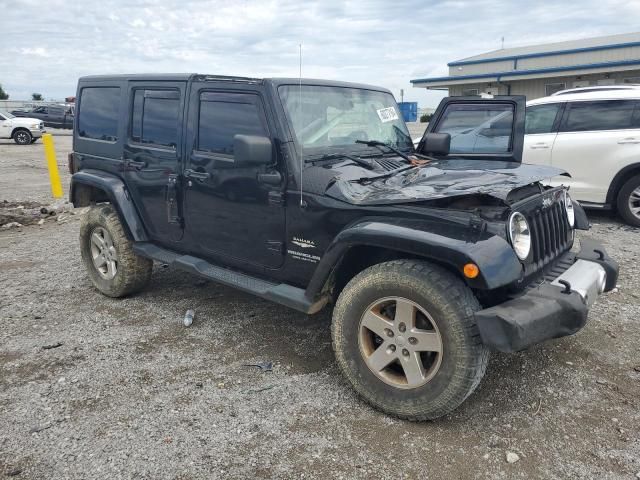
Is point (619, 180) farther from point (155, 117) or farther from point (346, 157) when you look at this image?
point (155, 117)

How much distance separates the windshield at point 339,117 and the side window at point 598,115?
13.1 ft

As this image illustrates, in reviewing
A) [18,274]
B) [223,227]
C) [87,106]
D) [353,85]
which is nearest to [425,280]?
[223,227]

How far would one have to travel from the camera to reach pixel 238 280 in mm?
3703

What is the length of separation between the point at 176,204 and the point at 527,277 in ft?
8.66

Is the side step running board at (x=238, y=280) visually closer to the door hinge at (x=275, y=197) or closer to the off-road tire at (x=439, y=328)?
the off-road tire at (x=439, y=328)

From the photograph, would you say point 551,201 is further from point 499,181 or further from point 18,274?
point 18,274

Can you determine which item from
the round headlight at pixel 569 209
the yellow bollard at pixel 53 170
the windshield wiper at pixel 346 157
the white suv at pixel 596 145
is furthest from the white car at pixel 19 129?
the round headlight at pixel 569 209

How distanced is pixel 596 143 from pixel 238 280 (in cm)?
562

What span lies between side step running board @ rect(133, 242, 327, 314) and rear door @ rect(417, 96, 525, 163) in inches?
74.8

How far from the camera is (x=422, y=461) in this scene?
2.57 m

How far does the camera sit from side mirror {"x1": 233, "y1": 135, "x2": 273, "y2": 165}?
122 inches

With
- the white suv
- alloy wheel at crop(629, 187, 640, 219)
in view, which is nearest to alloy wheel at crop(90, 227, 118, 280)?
the white suv

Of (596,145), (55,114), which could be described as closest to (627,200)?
(596,145)

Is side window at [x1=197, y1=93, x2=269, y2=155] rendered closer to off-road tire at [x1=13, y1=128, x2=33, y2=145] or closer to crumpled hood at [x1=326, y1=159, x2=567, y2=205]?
crumpled hood at [x1=326, y1=159, x2=567, y2=205]
